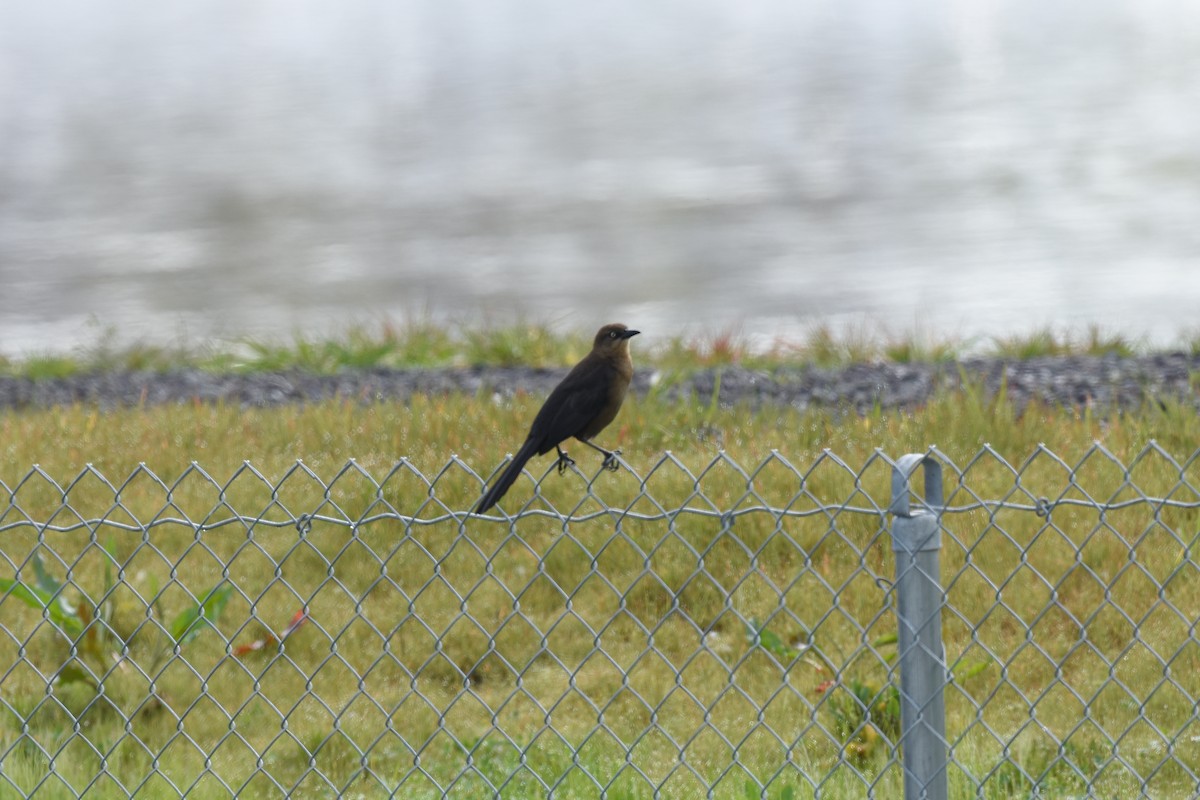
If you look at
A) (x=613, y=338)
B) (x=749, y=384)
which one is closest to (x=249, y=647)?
(x=613, y=338)

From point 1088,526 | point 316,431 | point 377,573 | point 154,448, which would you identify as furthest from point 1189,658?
point 154,448

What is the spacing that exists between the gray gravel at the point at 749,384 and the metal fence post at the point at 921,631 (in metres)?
4.34

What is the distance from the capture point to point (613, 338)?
4898 mm

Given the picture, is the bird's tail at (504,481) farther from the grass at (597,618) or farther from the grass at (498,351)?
the grass at (498,351)

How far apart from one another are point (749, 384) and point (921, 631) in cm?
583

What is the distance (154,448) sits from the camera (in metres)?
7.12

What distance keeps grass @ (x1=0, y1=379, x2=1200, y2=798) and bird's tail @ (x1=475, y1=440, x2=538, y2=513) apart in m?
0.09

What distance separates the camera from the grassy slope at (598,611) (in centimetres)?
403

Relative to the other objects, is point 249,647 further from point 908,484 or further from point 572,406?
point 908,484

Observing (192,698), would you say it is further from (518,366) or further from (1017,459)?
(518,366)

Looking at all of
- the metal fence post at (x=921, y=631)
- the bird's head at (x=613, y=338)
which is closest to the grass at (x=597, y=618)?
the metal fence post at (x=921, y=631)

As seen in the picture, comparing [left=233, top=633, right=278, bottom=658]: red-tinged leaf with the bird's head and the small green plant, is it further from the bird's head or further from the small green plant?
the bird's head

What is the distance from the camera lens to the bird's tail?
11.7 ft

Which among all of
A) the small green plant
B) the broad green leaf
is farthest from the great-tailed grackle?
the broad green leaf
